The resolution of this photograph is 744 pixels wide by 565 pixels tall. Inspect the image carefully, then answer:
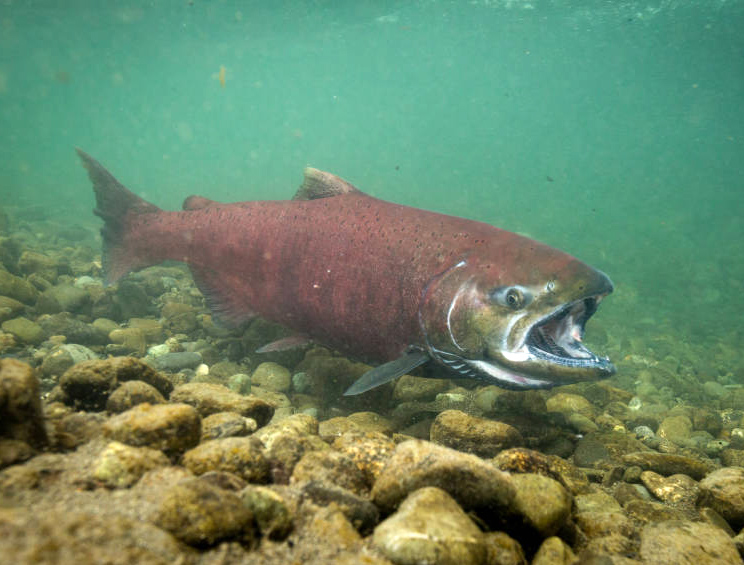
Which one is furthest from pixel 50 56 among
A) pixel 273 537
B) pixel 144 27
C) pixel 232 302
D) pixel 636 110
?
pixel 636 110

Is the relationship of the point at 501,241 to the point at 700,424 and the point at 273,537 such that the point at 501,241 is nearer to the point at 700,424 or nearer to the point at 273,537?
the point at 273,537

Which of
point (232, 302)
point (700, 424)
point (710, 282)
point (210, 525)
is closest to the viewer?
point (210, 525)

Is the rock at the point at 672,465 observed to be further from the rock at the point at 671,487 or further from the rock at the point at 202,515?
the rock at the point at 202,515

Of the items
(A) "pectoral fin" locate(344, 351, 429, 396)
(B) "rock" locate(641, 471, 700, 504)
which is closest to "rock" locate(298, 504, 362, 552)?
(A) "pectoral fin" locate(344, 351, 429, 396)

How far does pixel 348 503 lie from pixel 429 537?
1.09 feet

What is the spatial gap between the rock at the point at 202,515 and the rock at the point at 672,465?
2553 millimetres

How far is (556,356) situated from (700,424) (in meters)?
2.78

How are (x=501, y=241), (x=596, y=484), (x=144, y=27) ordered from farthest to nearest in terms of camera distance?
(x=144, y=27) < (x=501, y=241) < (x=596, y=484)

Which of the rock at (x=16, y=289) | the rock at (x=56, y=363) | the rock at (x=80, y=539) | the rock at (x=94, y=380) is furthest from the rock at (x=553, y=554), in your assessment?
the rock at (x=16, y=289)

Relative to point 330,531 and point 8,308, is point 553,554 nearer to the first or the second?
point 330,531

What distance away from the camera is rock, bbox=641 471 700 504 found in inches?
90.4

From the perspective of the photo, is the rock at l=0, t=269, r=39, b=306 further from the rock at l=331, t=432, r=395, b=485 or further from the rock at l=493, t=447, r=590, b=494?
the rock at l=493, t=447, r=590, b=494

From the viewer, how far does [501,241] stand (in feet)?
10.6

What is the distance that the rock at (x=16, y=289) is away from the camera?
4.49 metres
